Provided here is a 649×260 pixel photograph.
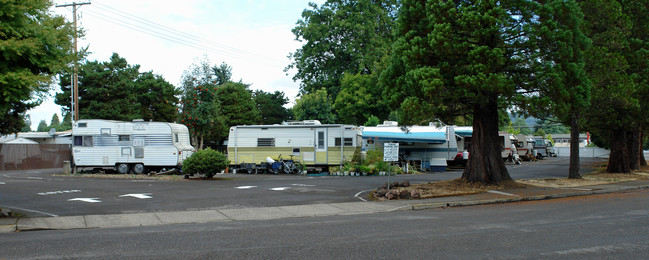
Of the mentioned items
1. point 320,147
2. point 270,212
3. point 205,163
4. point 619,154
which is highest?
point 320,147

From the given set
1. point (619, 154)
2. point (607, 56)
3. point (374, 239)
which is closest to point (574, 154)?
point (607, 56)

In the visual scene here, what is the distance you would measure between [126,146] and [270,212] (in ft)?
55.6

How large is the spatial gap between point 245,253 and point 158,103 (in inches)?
2021

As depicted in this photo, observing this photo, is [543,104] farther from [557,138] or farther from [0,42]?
[557,138]

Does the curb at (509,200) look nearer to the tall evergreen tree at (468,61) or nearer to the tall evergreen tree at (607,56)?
the tall evergreen tree at (468,61)

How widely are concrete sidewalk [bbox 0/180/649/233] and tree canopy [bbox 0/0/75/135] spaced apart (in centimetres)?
285

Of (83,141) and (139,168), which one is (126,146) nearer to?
(139,168)

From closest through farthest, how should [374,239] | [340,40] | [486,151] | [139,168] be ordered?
[374,239] → [486,151] → [139,168] → [340,40]

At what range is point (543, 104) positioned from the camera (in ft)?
51.4

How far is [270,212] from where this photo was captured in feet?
42.2

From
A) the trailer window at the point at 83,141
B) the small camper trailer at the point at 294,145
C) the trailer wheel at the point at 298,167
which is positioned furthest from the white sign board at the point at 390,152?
the trailer window at the point at 83,141

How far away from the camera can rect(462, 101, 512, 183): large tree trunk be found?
58.9 ft

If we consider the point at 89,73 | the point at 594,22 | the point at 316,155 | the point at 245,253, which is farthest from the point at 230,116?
the point at 245,253

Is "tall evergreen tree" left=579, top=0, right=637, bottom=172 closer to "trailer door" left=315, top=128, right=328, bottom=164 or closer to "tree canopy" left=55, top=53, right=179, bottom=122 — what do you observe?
"trailer door" left=315, top=128, right=328, bottom=164
